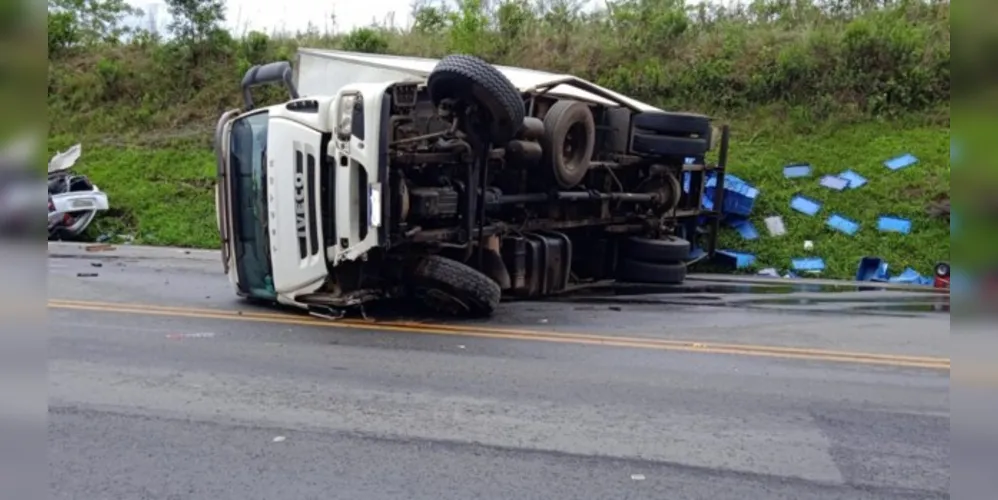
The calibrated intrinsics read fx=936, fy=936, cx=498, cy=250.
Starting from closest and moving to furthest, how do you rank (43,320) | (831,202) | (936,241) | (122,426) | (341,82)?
(43,320), (122,426), (341,82), (936,241), (831,202)

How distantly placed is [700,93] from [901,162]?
434cm

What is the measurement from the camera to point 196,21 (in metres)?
22.4

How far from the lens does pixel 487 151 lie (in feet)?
24.7

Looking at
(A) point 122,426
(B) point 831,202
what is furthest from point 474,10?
(A) point 122,426

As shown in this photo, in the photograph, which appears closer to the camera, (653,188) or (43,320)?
(43,320)

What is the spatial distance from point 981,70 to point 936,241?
1190 centimetres

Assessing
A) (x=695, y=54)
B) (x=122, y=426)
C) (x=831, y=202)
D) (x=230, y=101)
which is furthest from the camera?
(x=230, y=101)

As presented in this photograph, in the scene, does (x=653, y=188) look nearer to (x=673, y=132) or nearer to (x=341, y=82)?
(x=673, y=132)

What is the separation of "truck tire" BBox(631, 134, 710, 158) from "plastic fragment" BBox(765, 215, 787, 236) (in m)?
3.38

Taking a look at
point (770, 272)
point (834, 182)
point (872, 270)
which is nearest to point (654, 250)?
point (770, 272)

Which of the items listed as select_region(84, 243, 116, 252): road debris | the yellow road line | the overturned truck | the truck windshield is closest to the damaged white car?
select_region(84, 243, 116, 252): road debris

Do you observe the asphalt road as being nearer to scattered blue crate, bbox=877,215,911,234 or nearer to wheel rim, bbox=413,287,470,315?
wheel rim, bbox=413,287,470,315

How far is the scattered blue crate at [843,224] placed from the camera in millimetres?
12594

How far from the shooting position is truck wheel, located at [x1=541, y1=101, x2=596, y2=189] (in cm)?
824
